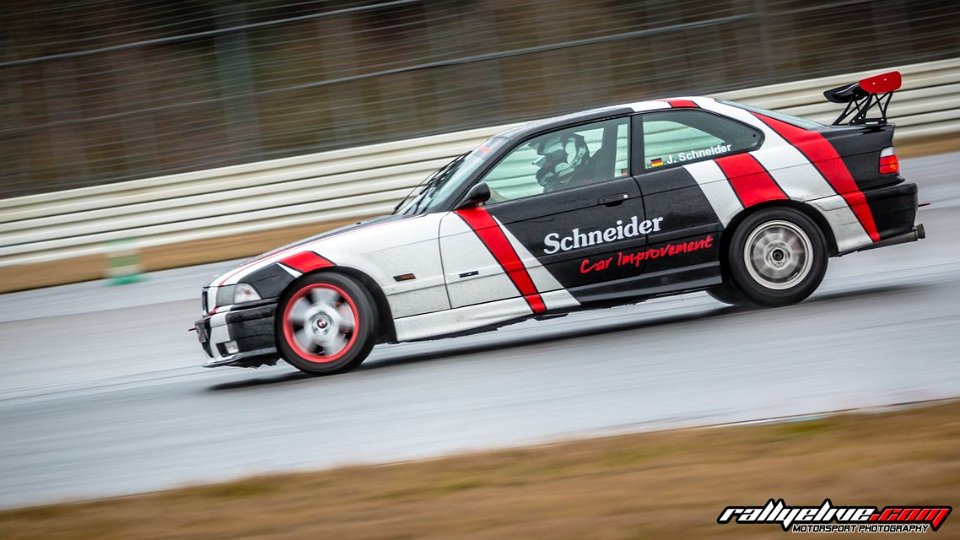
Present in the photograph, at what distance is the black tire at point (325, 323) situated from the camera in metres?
7.34

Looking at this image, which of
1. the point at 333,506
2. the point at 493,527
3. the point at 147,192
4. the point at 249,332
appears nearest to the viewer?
the point at 493,527

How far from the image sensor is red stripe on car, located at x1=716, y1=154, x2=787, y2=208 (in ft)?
24.6

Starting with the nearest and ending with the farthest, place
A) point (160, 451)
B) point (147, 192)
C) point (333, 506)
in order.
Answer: point (333, 506) → point (160, 451) → point (147, 192)

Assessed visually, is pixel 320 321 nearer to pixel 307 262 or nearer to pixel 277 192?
pixel 307 262

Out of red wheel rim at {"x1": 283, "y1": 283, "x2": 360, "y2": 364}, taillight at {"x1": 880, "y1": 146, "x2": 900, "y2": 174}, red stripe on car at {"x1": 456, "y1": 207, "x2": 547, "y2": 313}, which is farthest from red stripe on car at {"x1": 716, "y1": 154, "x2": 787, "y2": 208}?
red wheel rim at {"x1": 283, "y1": 283, "x2": 360, "y2": 364}

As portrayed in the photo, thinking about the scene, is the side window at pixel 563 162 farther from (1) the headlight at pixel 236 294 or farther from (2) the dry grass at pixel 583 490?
(2) the dry grass at pixel 583 490

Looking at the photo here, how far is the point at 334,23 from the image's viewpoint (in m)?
17.2

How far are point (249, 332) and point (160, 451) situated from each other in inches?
53.6

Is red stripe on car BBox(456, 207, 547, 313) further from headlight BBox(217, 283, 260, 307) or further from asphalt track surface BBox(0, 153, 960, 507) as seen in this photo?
headlight BBox(217, 283, 260, 307)

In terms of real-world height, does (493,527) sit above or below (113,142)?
below

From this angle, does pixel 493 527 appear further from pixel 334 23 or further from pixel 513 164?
pixel 334 23

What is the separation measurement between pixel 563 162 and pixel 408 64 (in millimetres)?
9940

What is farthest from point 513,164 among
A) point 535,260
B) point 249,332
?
point 249,332

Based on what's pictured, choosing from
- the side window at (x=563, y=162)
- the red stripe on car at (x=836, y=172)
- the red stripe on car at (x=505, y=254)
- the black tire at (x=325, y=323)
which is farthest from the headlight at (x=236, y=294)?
the red stripe on car at (x=836, y=172)
